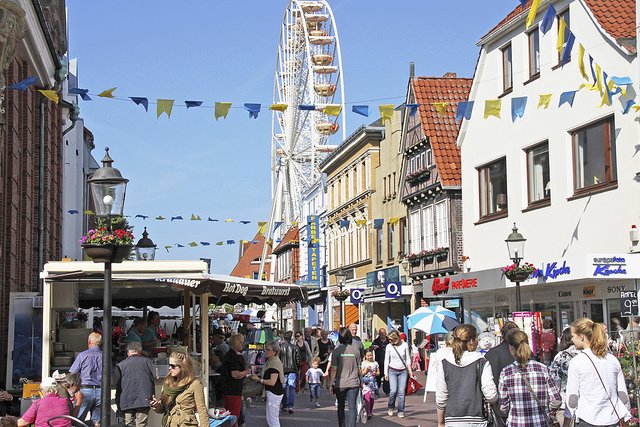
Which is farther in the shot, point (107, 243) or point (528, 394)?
point (107, 243)

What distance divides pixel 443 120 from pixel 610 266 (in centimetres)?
1558

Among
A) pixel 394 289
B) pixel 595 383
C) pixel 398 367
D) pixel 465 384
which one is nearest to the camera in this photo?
pixel 595 383

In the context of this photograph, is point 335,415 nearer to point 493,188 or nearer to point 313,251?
point 493,188

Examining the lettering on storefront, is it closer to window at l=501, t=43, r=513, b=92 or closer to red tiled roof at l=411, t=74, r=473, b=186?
red tiled roof at l=411, t=74, r=473, b=186

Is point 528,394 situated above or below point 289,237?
below

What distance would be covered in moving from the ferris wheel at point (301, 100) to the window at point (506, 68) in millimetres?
24500

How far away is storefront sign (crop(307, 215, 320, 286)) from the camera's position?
59.5 meters

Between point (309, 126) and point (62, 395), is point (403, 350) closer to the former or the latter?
point (62, 395)

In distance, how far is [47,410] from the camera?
10039 millimetres

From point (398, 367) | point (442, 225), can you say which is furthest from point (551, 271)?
point (442, 225)

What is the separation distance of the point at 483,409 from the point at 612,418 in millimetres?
1233

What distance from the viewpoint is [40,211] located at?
82.4 ft

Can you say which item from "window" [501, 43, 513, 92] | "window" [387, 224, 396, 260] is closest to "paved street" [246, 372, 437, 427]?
"window" [501, 43, 513, 92]

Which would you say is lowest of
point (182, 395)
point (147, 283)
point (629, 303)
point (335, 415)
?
point (335, 415)
